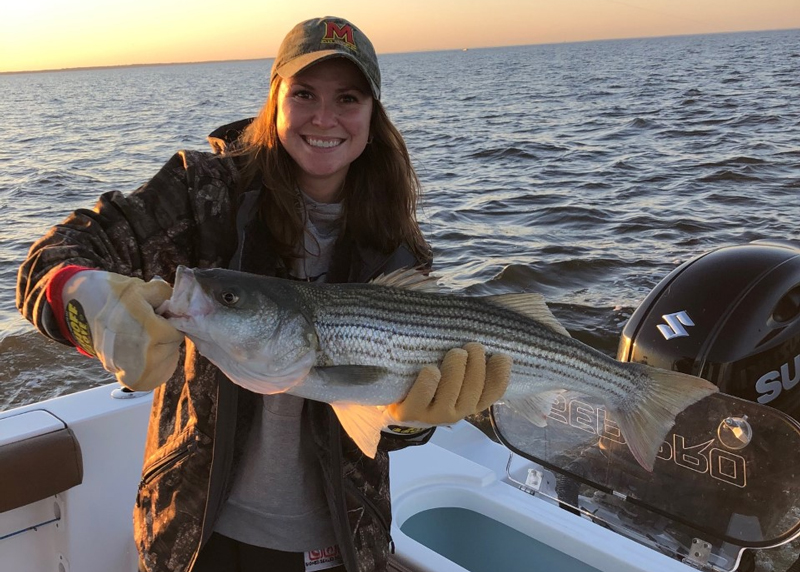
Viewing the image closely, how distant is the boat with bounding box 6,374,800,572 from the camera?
135 inches

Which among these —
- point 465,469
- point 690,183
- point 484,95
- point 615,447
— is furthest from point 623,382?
point 484,95

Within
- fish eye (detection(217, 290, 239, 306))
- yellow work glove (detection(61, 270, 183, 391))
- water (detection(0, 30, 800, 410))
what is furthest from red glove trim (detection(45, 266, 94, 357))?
water (detection(0, 30, 800, 410))

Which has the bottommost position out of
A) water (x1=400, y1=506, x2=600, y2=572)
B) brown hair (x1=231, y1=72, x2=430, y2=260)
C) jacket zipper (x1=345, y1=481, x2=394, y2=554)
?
water (x1=400, y1=506, x2=600, y2=572)

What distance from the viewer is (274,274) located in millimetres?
2992

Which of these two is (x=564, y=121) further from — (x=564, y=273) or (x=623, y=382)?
(x=623, y=382)

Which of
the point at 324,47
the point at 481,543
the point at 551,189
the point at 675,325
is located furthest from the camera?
the point at 551,189

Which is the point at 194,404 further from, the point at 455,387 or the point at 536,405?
the point at 536,405

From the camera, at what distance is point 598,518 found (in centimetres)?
384

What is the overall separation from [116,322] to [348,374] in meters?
0.88

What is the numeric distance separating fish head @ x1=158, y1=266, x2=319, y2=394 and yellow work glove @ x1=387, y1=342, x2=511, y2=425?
0.45 meters

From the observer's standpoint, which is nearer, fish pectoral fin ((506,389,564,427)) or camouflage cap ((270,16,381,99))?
camouflage cap ((270,16,381,99))

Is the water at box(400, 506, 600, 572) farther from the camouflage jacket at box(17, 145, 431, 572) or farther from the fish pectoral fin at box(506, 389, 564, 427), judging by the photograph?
the camouflage jacket at box(17, 145, 431, 572)

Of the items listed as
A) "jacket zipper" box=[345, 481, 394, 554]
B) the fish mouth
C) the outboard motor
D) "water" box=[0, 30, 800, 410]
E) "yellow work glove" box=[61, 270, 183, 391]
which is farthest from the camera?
"water" box=[0, 30, 800, 410]

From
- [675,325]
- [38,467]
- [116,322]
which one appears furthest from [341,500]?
[675,325]
